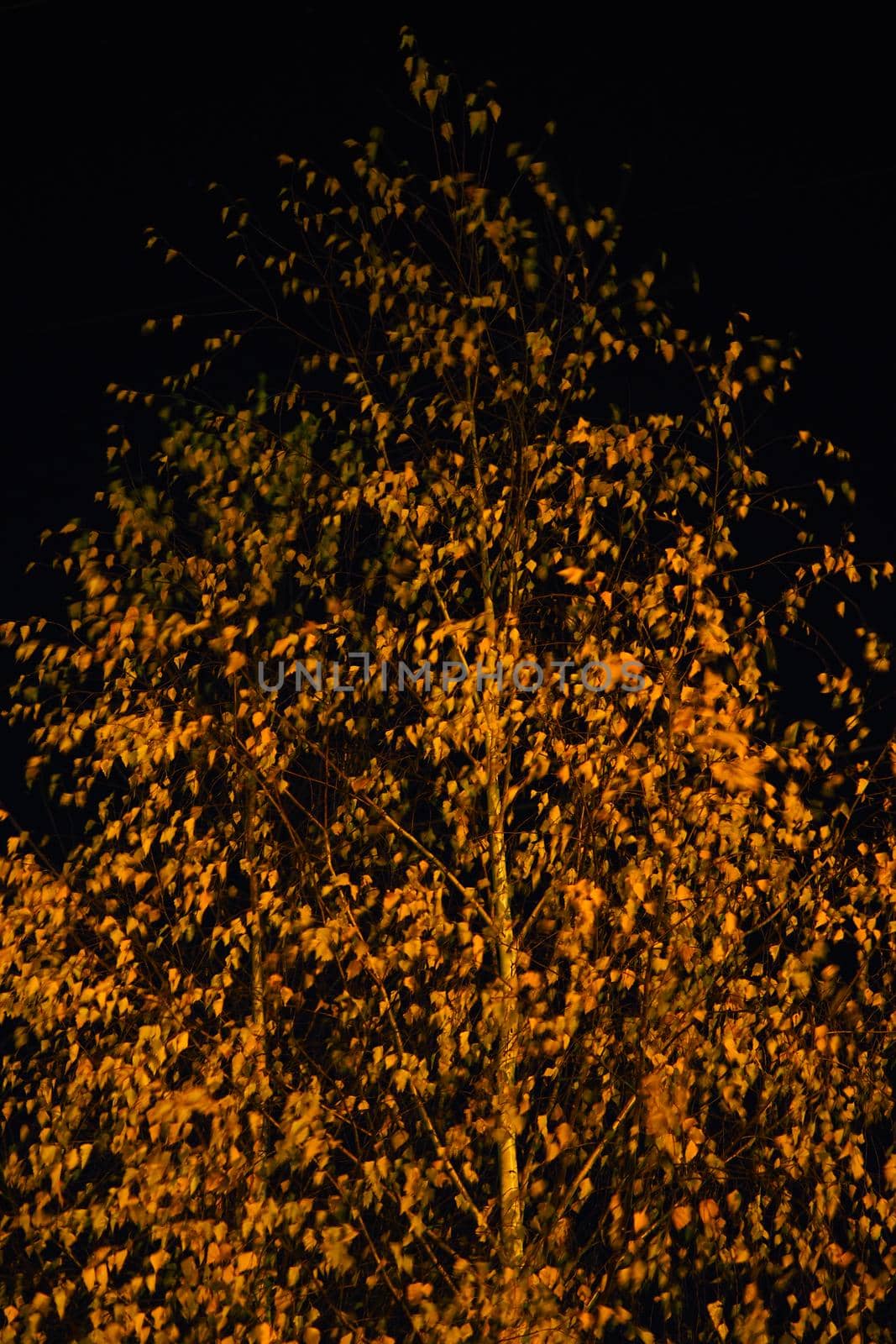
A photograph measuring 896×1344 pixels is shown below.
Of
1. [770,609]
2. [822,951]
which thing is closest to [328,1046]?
[822,951]

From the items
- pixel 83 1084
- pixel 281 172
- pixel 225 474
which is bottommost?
pixel 83 1084

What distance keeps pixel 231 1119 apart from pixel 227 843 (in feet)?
4.21

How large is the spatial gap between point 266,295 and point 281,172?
1.70 metres

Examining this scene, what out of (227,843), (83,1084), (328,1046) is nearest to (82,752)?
(227,843)

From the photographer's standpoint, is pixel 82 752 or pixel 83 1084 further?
pixel 82 752

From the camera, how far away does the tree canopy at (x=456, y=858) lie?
14.1 ft

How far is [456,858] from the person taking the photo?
5016 millimetres

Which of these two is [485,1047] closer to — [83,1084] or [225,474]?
[83,1084]

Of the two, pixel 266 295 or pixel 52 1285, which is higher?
pixel 266 295

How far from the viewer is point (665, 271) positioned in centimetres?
542

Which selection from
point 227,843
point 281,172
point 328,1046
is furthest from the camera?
point 281,172

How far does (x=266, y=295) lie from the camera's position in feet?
18.3

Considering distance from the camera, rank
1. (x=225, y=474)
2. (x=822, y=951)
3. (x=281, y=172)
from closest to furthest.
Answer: (x=822, y=951) → (x=225, y=474) → (x=281, y=172)

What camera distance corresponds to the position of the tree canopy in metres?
4.30
